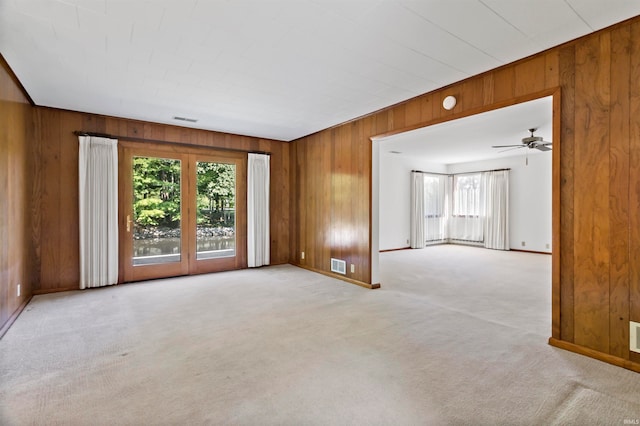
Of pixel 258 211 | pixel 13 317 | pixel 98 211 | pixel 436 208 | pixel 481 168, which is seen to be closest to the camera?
pixel 13 317

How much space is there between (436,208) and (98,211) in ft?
29.6

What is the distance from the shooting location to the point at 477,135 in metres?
6.21

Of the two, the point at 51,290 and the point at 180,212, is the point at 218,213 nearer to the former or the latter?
the point at 180,212

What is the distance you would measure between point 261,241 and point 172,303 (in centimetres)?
244

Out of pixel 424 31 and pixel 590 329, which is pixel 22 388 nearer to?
pixel 424 31

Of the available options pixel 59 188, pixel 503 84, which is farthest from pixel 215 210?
pixel 503 84

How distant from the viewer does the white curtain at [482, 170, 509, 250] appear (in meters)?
8.70

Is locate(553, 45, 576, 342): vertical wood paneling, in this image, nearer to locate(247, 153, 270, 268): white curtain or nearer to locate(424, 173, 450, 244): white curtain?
locate(247, 153, 270, 268): white curtain

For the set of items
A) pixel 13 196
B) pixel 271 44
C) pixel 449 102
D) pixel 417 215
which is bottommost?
pixel 417 215

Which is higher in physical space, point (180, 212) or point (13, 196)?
point (13, 196)

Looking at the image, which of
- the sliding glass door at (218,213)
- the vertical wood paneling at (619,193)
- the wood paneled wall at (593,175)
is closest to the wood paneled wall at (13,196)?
the sliding glass door at (218,213)

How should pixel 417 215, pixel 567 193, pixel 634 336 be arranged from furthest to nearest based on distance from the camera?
pixel 417 215
pixel 567 193
pixel 634 336

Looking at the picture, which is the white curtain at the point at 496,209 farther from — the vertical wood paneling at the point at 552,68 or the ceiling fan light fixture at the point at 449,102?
the vertical wood paneling at the point at 552,68

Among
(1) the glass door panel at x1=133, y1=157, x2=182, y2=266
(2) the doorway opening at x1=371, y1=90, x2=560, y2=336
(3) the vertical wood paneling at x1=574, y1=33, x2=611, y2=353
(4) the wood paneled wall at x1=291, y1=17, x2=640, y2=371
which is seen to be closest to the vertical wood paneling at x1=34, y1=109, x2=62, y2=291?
(1) the glass door panel at x1=133, y1=157, x2=182, y2=266
